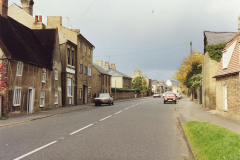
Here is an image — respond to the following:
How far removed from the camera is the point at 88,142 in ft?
25.3

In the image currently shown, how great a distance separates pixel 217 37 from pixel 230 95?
393 inches

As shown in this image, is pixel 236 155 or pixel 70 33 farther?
pixel 70 33

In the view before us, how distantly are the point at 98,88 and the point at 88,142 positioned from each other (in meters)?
39.2

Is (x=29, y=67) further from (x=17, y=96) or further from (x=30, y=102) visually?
(x=30, y=102)

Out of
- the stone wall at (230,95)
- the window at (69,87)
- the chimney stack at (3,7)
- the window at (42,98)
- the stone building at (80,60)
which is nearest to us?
the stone wall at (230,95)

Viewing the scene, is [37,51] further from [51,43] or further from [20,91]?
[20,91]

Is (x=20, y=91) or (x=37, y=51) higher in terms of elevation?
(x=37, y=51)

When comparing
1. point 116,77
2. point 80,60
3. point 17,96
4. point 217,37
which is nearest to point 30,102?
point 17,96

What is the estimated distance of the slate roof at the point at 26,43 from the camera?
1742cm

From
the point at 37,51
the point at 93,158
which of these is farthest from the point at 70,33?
the point at 93,158

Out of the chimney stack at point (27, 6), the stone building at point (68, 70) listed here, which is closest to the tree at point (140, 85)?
the stone building at point (68, 70)

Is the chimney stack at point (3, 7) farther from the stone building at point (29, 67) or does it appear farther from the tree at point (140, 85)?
the tree at point (140, 85)

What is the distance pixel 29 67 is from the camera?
19.8m

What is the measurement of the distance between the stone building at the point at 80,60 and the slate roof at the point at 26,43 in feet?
20.3
